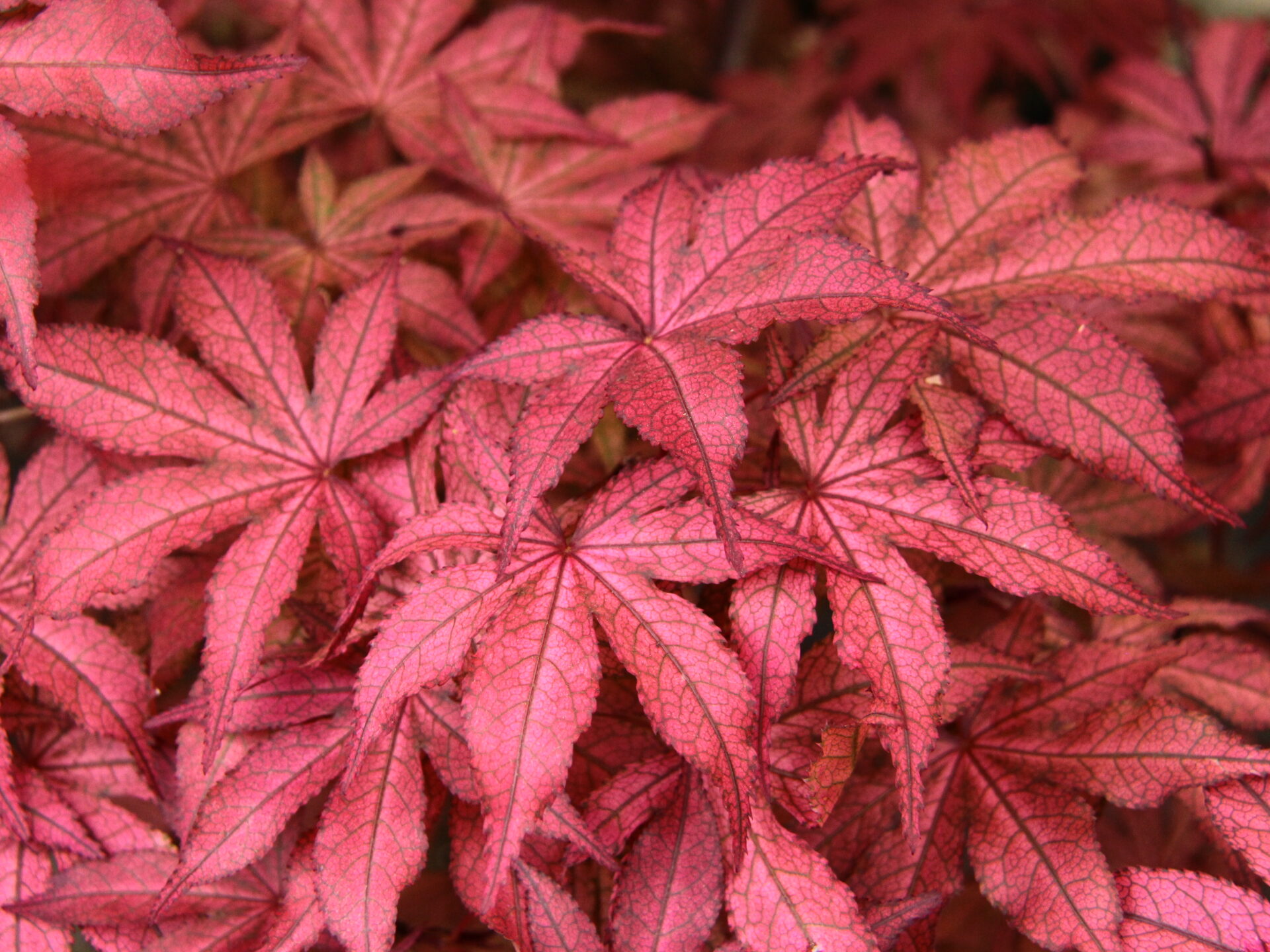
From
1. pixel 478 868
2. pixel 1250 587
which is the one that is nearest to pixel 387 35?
pixel 478 868

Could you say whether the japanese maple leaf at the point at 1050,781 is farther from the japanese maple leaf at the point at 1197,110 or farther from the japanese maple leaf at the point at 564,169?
the japanese maple leaf at the point at 1197,110

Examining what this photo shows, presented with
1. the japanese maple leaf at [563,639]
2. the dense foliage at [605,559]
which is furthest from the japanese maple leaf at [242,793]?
the japanese maple leaf at [563,639]

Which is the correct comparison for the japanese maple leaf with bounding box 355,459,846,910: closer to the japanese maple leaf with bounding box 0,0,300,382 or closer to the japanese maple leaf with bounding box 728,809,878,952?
the japanese maple leaf with bounding box 728,809,878,952

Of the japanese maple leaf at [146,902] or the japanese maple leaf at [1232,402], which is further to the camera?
the japanese maple leaf at [1232,402]

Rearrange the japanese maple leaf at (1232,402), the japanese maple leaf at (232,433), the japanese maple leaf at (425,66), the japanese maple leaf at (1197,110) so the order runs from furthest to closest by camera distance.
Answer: the japanese maple leaf at (1197,110) → the japanese maple leaf at (425,66) → the japanese maple leaf at (1232,402) → the japanese maple leaf at (232,433)

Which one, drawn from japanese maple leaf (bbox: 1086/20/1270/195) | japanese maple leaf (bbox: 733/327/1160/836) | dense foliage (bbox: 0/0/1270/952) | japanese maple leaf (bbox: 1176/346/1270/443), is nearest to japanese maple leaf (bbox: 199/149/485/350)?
dense foliage (bbox: 0/0/1270/952)

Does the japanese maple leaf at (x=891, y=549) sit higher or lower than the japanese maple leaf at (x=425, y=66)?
lower

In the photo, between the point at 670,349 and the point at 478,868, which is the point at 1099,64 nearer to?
the point at 670,349
